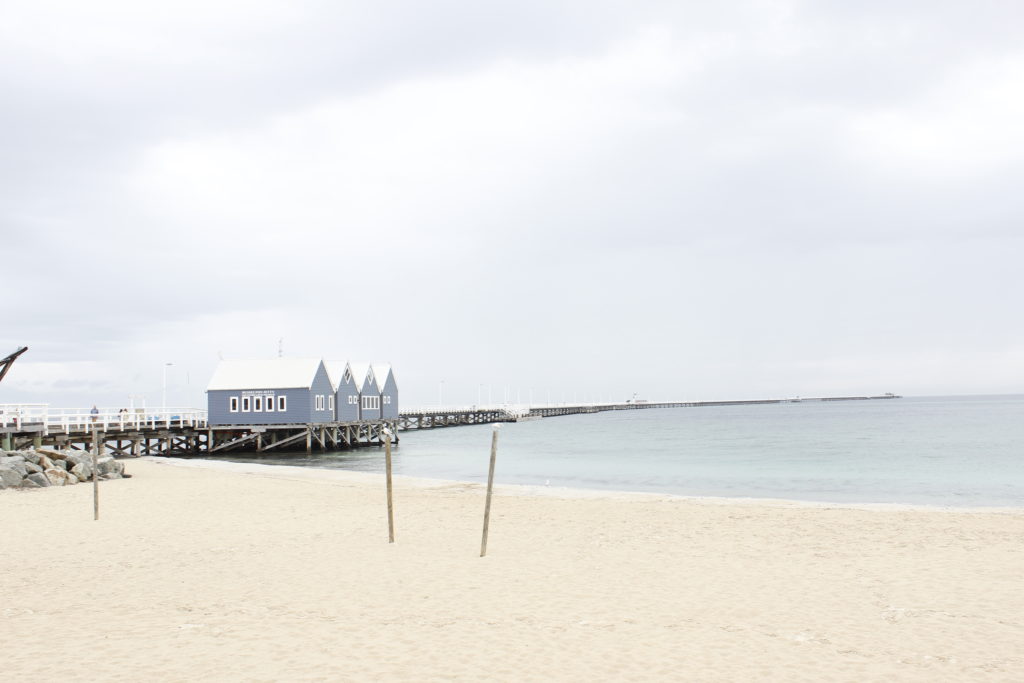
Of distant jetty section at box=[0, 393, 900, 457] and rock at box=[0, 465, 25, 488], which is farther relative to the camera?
distant jetty section at box=[0, 393, 900, 457]

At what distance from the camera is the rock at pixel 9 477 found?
20719 millimetres

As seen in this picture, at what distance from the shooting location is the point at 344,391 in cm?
5719

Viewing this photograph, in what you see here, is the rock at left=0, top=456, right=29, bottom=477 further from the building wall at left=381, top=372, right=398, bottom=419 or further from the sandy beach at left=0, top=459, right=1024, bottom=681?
the building wall at left=381, top=372, right=398, bottom=419

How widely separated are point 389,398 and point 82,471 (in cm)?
4466

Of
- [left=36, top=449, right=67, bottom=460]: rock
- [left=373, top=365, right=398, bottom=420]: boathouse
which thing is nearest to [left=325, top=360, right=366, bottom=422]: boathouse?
[left=373, top=365, right=398, bottom=420]: boathouse

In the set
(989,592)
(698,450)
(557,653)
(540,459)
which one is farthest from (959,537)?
(698,450)

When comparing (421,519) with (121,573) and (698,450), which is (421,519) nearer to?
(121,573)

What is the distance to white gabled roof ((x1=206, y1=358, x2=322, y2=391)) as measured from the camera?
5153 centimetres

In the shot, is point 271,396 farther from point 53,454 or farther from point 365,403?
point 53,454

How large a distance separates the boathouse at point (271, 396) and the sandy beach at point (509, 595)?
33800 mm

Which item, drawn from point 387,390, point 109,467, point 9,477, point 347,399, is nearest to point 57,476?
point 9,477

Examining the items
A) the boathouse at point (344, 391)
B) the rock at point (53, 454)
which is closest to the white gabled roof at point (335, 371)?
the boathouse at point (344, 391)

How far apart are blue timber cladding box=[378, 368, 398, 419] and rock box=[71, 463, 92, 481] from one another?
42270mm

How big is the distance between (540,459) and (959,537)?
1273 inches
